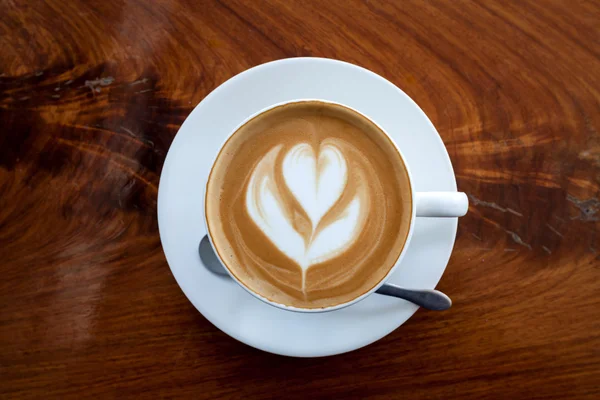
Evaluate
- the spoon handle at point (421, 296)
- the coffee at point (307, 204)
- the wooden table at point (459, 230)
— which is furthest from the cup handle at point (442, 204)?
the wooden table at point (459, 230)

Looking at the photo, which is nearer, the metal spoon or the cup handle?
the cup handle

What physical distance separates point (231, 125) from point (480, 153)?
2.17 ft

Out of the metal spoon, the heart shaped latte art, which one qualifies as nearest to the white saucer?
the metal spoon

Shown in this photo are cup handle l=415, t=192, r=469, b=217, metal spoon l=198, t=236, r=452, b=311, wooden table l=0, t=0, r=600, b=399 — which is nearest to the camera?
cup handle l=415, t=192, r=469, b=217

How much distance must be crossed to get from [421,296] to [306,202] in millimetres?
339

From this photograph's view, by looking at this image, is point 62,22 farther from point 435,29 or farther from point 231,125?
point 435,29

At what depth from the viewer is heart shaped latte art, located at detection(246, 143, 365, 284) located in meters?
0.99

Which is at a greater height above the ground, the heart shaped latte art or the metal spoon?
the heart shaped latte art

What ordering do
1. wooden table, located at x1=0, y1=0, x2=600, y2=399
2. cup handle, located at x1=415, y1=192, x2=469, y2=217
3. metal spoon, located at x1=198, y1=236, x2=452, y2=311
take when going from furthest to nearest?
wooden table, located at x1=0, y1=0, x2=600, y2=399
metal spoon, located at x1=198, y1=236, x2=452, y2=311
cup handle, located at x1=415, y1=192, x2=469, y2=217

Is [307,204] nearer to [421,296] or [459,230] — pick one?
[421,296]

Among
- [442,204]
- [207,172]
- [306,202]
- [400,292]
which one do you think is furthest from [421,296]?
[207,172]

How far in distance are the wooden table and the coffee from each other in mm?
323

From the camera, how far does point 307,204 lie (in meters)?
1.00

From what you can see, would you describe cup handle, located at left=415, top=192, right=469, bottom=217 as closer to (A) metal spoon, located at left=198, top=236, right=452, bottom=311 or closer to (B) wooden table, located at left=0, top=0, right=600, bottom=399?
(A) metal spoon, located at left=198, top=236, right=452, bottom=311
